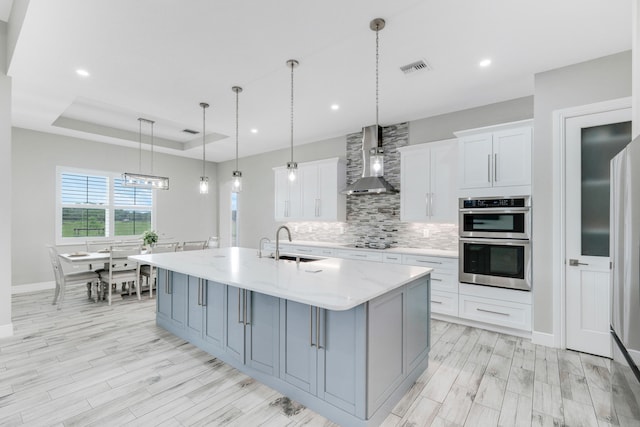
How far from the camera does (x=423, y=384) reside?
7.91ft

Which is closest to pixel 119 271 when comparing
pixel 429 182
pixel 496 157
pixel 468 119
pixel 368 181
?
pixel 368 181

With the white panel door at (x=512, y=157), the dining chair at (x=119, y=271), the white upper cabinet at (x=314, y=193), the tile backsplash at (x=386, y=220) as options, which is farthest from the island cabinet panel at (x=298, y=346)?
the dining chair at (x=119, y=271)

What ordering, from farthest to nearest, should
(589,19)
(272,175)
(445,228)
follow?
(272,175), (445,228), (589,19)

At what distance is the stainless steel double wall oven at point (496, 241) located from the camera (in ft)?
10.7

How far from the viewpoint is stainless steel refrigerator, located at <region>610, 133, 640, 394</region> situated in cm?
102

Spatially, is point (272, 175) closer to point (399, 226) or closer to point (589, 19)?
point (399, 226)

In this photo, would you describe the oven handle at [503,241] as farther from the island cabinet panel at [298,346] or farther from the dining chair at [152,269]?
the dining chair at [152,269]

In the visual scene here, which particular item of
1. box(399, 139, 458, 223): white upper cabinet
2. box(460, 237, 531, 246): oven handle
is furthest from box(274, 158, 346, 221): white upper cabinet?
box(460, 237, 531, 246): oven handle

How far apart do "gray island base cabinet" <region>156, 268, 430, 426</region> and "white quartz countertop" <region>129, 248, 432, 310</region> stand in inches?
4.4

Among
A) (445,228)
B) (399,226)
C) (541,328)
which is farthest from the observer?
(399,226)

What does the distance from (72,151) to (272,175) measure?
387 cm

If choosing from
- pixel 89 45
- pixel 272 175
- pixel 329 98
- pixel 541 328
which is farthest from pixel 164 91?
pixel 541 328

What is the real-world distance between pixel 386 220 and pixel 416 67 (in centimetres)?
253

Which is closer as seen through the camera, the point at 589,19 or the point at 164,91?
the point at 589,19
